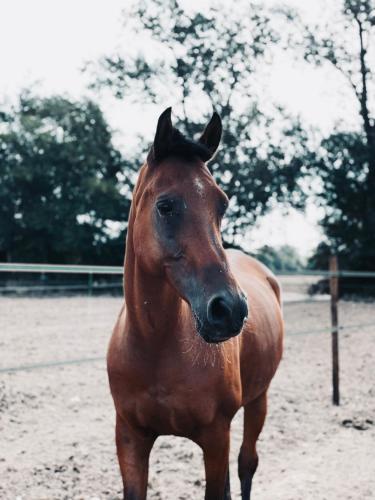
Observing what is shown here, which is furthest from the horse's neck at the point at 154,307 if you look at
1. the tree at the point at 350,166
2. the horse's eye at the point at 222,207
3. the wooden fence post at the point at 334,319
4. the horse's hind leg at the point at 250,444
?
the tree at the point at 350,166

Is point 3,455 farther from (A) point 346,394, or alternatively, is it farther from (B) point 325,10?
(B) point 325,10

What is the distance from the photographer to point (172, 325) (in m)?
2.02

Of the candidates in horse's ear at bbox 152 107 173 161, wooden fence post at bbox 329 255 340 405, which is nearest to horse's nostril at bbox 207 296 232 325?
horse's ear at bbox 152 107 173 161

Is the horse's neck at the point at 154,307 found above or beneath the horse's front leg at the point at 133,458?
above

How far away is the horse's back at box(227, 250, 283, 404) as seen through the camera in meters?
2.60

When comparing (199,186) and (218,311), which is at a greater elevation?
(199,186)

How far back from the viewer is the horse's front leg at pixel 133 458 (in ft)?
6.73

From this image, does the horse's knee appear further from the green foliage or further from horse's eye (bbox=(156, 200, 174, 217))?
the green foliage

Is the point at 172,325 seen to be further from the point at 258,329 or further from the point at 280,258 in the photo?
the point at 280,258

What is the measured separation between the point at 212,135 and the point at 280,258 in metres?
36.6

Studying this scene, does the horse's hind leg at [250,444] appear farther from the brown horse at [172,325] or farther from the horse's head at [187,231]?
the horse's head at [187,231]

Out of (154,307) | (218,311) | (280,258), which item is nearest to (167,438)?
(154,307)

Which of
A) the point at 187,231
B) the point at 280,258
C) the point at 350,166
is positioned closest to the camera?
the point at 187,231

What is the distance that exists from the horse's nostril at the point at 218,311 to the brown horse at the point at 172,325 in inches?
3.1
